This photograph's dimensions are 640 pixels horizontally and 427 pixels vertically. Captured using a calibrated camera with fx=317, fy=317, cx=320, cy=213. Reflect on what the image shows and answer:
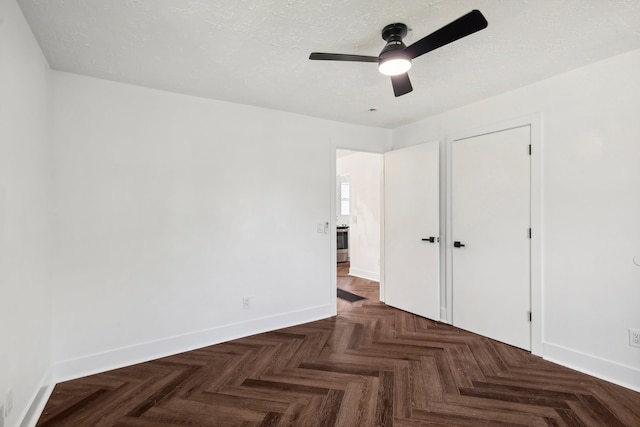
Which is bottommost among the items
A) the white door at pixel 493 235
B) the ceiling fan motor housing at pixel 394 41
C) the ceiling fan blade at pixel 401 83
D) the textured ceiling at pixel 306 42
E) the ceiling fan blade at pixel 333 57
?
the white door at pixel 493 235

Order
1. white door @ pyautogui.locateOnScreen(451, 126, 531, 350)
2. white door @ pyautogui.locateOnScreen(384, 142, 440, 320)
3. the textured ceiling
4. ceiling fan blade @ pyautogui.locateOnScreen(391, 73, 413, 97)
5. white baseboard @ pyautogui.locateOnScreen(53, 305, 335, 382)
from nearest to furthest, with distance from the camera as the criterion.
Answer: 1. the textured ceiling
2. ceiling fan blade @ pyautogui.locateOnScreen(391, 73, 413, 97)
3. white baseboard @ pyautogui.locateOnScreen(53, 305, 335, 382)
4. white door @ pyautogui.locateOnScreen(451, 126, 531, 350)
5. white door @ pyautogui.locateOnScreen(384, 142, 440, 320)

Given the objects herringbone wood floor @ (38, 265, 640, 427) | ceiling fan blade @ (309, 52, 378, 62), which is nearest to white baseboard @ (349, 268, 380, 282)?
herringbone wood floor @ (38, 265, 640, 427)

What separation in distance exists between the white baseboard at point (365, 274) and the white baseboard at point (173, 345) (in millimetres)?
2095

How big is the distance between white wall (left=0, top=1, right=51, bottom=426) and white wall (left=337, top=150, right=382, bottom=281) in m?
4.41

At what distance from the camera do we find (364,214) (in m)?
5.97

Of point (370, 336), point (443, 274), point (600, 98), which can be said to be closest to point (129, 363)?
point (370, 336)

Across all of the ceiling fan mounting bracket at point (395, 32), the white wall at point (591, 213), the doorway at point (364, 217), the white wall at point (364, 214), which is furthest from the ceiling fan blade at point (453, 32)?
the white wall at point (364, 214)

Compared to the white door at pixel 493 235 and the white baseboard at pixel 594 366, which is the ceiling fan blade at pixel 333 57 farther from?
the white baseboard at pixel 594 366

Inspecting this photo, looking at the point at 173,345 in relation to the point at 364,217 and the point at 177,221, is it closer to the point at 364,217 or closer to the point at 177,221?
the point at 177,221

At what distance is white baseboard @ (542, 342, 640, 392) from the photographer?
227 centimetres

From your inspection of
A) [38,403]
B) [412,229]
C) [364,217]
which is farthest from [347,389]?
[364,217]

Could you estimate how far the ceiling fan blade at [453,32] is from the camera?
4.90ft

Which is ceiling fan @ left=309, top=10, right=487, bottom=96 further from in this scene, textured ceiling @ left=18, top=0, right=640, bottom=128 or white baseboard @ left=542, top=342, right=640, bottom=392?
white baseboard @ left=542, top=342, right=640, bottom=392

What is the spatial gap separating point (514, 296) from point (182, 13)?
345cm
